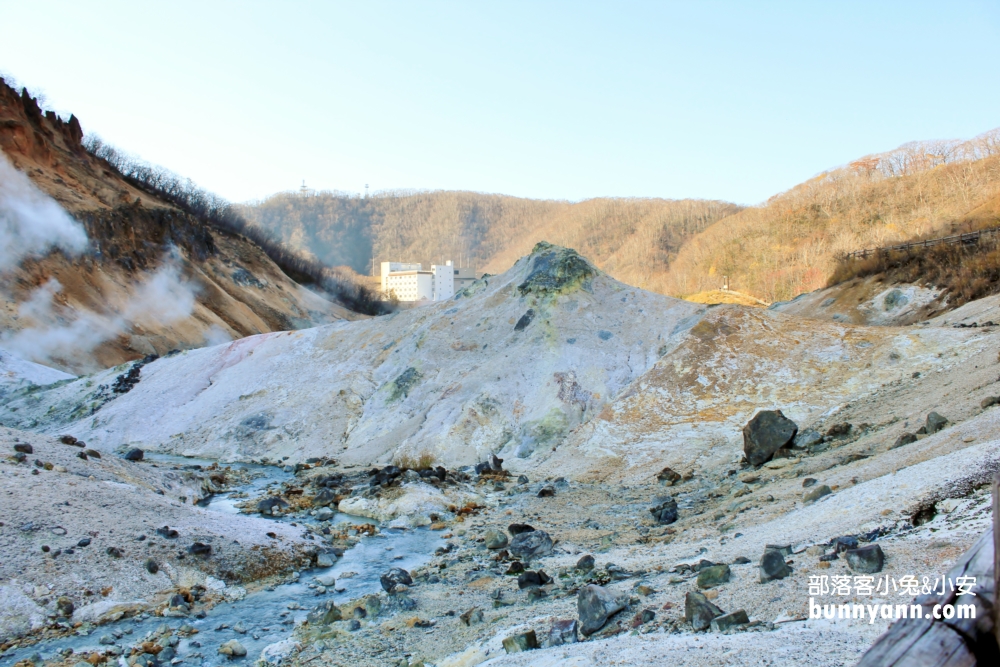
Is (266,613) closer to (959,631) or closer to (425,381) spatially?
(959,631)

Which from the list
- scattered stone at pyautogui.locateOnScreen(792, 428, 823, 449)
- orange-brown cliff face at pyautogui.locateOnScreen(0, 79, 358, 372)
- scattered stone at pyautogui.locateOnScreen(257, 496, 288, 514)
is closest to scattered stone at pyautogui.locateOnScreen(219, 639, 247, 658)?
scattered stone at pyautogui.locateOnScreen(257, 496, 288, 514)

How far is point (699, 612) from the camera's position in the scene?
13.7 ft

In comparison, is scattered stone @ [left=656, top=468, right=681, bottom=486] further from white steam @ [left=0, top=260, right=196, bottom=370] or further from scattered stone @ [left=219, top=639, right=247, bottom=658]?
white steam @ [left=0, top=260, right=196, bottom=370]

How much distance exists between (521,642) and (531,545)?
3136 millimetres

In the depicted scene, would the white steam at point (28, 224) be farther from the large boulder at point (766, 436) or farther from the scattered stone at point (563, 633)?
the scattered stone at point (563, 633)

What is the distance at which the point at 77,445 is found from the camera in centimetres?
966

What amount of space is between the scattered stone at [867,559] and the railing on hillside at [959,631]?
2039mm

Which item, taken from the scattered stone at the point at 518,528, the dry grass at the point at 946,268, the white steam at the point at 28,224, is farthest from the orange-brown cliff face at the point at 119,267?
the dry grass at the point at 946,268

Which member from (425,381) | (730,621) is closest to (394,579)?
(730,621)

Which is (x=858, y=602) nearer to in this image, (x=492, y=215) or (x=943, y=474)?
(x=943, y=474)

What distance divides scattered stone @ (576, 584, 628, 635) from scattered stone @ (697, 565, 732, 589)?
1.72 feet

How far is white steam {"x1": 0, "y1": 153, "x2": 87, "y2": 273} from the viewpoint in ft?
100

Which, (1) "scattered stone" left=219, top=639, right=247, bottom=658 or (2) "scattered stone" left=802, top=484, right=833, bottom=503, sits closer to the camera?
(1) "scattered stone" left=219, top=639, right=247, bottom=658

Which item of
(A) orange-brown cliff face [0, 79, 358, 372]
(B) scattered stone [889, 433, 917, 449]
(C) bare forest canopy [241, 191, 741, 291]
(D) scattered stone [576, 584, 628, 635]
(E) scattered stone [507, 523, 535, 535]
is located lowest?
(E) scattered stone [507, 523, 535, 535]
